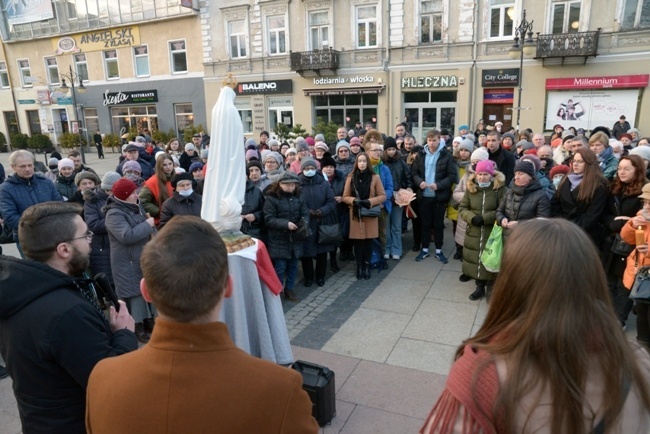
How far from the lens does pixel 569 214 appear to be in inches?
204

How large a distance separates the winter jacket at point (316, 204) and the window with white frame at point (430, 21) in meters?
16.2

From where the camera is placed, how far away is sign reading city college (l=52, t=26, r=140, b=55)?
27.0 meters

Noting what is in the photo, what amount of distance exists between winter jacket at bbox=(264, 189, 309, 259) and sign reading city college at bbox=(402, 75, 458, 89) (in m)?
16.2

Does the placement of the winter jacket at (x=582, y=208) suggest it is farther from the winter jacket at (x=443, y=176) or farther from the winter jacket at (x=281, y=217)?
the winter jacket at (x=281, y=217)

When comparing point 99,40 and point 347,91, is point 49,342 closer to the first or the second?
point 347,91

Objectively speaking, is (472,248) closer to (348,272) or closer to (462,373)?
(348,272)

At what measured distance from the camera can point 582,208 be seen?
5.05 metres

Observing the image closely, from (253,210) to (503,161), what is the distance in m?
4.42

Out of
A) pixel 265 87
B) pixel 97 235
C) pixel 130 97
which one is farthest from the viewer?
pixel 130 97

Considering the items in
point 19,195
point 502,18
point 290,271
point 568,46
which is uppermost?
point 502,18

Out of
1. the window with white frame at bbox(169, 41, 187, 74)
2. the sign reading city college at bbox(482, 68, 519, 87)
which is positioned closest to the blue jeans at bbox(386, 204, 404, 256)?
the sign reading city college at bbox(482, 68, 519, 87)

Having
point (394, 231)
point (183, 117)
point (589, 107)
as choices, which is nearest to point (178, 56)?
point (183, 117)

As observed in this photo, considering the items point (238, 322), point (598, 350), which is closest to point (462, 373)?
point (598, 350)

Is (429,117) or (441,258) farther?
(429,117)
